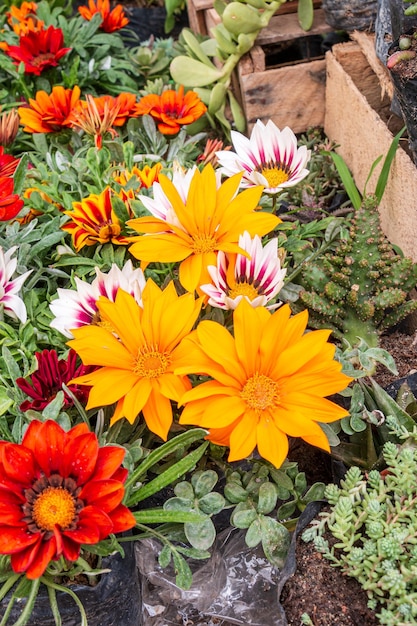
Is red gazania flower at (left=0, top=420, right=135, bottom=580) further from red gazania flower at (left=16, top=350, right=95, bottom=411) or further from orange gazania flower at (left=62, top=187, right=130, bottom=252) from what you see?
orange gazania flower at (left=62, top=187, right=130, bottom=252)

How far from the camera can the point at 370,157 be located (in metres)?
1.67

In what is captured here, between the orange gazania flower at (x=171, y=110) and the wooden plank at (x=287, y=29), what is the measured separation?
31 centimetres

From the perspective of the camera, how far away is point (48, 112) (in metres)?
1.60

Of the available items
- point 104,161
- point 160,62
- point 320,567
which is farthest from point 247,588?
point 160,62

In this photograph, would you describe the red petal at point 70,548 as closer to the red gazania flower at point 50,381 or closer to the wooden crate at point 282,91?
the red gazania flower at point 50,381

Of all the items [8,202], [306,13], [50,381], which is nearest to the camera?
[50,381]

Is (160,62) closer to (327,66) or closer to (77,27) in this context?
(77,27)

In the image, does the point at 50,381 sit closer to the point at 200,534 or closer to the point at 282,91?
the point at 200,534

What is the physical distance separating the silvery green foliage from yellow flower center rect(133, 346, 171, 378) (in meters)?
0.29

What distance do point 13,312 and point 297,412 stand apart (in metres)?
0.54

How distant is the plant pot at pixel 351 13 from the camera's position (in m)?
1.75

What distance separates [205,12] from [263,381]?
1.70 meters

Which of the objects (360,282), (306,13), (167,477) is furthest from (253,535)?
(306,13)

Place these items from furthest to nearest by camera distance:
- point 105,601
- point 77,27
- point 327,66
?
1. point 77,27
2. point 327,66
3. point 105,601
